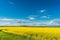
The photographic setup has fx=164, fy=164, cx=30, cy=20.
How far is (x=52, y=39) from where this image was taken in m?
6.15

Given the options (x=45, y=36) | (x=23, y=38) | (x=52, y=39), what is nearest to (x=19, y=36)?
(x=23, y=38)

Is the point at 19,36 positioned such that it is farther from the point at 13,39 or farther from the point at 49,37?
the point at 49,37

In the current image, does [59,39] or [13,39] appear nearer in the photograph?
[59,39]

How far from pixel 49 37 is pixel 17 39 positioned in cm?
Result: 167

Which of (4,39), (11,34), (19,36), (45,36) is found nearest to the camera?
(45,36)

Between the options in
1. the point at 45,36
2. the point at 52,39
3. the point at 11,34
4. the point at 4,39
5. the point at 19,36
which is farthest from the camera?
the point at 11,34

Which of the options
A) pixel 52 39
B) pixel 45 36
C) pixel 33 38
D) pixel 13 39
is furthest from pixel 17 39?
pixel 52 39

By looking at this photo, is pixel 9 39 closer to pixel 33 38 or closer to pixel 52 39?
pixel 33 38

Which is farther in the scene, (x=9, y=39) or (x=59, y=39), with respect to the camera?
(x=9, y=39)

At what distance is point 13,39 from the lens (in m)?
7.40

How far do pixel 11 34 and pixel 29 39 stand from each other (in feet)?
5.64

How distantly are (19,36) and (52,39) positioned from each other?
230 centimetres

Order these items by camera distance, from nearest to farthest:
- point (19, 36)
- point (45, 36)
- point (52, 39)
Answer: point (52, 39)
point (45, 36)
point (19, 36)

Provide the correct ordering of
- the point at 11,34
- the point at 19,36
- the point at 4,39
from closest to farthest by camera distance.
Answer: the point at 4,39 → the point at 19,36 → the point at 11,34
